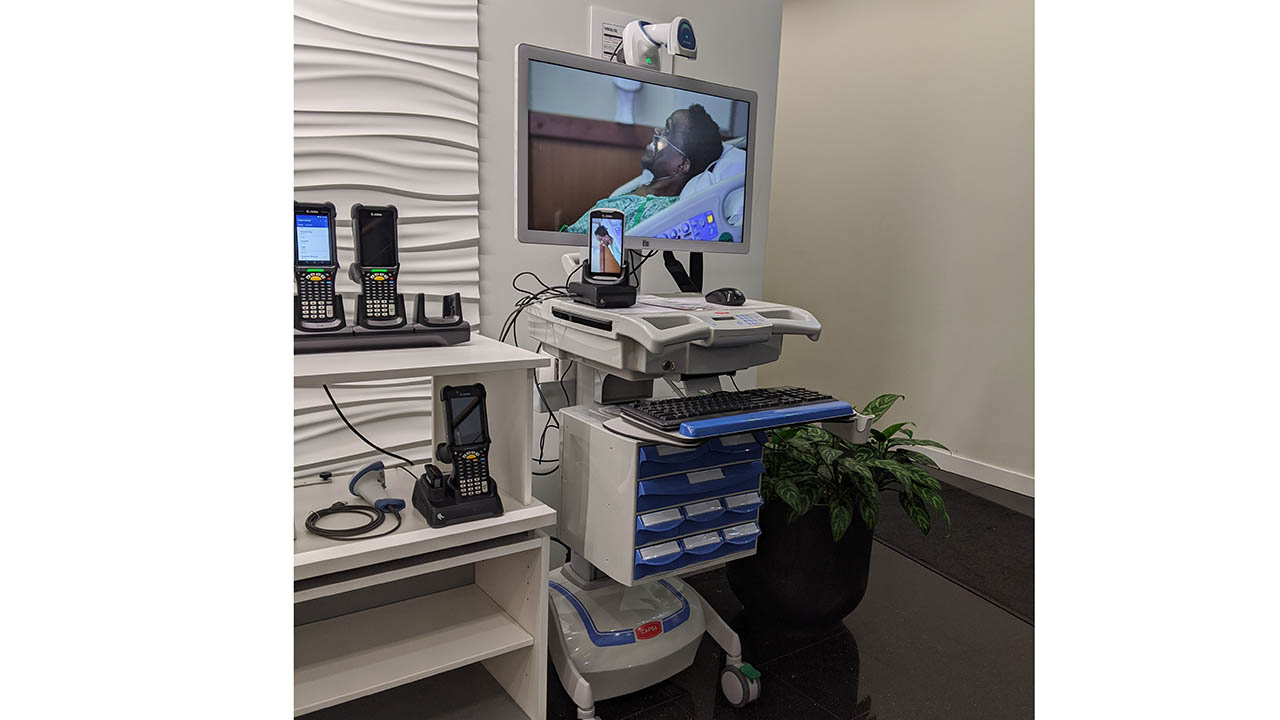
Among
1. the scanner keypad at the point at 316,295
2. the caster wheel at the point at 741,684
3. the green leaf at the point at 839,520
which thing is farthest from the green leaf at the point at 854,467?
the scanner keypad at the point at 316,295

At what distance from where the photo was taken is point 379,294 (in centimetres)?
162

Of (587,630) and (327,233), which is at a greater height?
(327,233)

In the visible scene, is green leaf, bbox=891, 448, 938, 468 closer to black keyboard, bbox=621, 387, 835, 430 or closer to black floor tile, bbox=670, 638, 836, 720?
black keyboard, bbox=621, 387, 835, 430

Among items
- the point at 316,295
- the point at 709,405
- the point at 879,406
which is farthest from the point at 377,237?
the point at 879,406

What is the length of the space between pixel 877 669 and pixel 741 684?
453 millimetres

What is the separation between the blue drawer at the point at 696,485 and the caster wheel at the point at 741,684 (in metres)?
0.46

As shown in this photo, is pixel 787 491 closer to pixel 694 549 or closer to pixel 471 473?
pixel 694 549

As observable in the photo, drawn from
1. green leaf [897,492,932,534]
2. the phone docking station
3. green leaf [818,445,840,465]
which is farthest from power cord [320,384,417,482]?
green leaf [897,492,932,534]

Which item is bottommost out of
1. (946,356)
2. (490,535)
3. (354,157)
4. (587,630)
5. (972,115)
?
(587,630)

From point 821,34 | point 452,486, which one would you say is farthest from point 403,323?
point 821,34

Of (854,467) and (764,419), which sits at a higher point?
(764,419)
